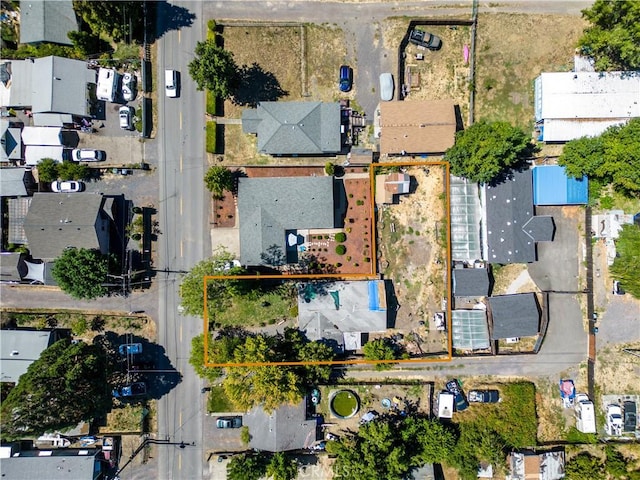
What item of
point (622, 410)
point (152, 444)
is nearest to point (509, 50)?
point (622, 410)

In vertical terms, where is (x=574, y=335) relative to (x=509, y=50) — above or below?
below

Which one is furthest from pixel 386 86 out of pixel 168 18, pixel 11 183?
pixel 11 183

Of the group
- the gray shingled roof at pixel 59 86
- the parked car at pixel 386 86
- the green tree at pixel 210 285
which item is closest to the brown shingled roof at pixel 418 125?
the parked car at pixel 386 86

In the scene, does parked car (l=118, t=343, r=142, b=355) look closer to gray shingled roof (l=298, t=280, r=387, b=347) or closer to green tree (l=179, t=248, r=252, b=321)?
green tree (l=179, t=248, r=252, b=321)

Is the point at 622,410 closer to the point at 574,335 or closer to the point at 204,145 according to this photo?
the point at 574,335

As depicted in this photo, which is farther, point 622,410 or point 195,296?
point 622,410

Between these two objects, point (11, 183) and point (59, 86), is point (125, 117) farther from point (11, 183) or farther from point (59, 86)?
point (11, 183)

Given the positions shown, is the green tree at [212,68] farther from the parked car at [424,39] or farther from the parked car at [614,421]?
the parked car at [614,421]
